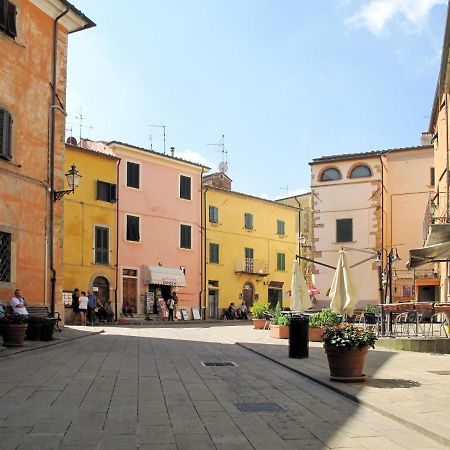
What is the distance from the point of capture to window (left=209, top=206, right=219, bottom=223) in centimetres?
4350

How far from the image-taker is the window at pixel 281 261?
4872 centimetres

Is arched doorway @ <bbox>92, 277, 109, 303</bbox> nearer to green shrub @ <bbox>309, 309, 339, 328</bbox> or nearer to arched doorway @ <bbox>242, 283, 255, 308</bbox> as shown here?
arched doorway @ <bbox>242, 283, 255, 308</bbox>

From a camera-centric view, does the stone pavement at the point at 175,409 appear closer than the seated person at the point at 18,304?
Yes

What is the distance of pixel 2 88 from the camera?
17859mm

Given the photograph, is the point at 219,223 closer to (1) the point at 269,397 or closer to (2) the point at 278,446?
(1) the point at 269,397

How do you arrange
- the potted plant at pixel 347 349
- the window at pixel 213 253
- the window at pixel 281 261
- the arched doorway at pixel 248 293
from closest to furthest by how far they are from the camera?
the potted plant at pixel 347 349 < the window at pixel 213 253 < the arched doorway at pixel 248 293 < the window at pixel 281 261

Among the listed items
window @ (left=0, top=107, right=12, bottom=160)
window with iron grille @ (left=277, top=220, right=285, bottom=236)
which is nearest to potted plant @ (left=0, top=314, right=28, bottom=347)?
window @ (left=0, top=107, right=12, bottom=160)

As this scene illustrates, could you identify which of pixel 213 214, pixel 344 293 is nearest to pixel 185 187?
pixel 213 214

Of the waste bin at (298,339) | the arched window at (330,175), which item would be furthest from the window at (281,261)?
the waste bin at (298,339)

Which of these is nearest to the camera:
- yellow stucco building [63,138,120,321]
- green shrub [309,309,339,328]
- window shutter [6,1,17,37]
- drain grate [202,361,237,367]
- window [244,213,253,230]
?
drain grate [202,361,237,367]

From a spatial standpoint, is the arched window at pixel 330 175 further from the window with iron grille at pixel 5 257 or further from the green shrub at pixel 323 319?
the window with iron grille at pixel 5 257

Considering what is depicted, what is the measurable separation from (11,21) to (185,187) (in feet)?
78.1

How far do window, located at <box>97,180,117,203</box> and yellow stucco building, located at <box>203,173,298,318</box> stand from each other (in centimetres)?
857

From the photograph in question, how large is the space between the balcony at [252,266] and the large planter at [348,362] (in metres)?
35.2
